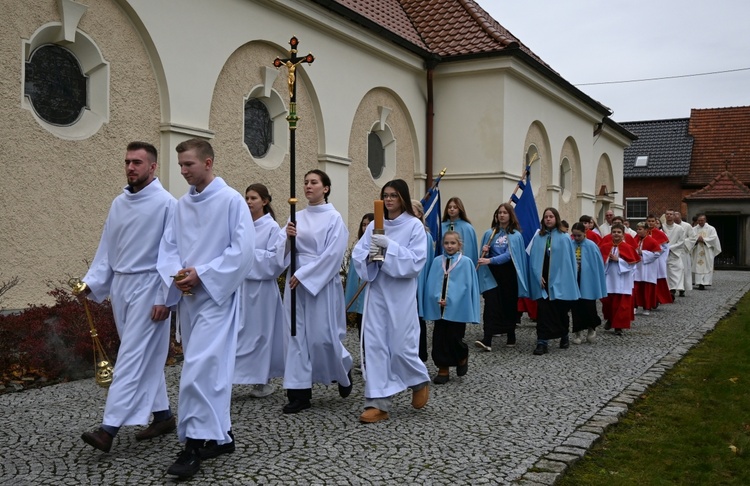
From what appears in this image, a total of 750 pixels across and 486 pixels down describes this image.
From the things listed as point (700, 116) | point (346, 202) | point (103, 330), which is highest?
point (700, 116)

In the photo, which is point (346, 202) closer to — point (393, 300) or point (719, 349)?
point (719, 349)

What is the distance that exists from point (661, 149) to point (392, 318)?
38.6 metres

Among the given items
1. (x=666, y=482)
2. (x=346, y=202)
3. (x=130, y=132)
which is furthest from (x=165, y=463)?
(x=346, y=202)

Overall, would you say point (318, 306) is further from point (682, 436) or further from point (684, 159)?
point (684, 159)

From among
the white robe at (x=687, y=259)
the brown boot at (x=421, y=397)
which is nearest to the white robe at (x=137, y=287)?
the brown boot at (x=421, y=397)

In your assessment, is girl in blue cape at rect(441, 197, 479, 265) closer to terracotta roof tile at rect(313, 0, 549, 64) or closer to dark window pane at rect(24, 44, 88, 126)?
dark window pane at rect(24, 44, 88, 126)

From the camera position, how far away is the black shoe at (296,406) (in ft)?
19.5

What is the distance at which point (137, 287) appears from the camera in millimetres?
4957

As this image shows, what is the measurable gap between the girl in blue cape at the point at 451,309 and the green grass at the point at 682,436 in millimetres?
1725

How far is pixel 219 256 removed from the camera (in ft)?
15.6

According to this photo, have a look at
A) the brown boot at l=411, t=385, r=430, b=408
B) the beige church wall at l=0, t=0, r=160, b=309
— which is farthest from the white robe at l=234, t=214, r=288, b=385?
the beige church wall at l=0, t=0, r=160, b=309

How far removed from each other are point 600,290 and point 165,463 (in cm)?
690

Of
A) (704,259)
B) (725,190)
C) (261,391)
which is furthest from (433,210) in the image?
(725,190)

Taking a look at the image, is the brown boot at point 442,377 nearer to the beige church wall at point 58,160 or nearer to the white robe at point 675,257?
the beige church wall at point 58,160
